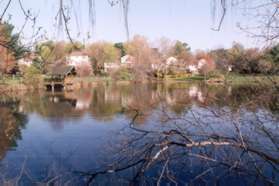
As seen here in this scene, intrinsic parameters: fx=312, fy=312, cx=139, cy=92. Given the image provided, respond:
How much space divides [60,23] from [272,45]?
1.81 m

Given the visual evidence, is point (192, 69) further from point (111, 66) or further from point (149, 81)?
point (149, 81)

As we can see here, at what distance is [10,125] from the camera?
11906 mm

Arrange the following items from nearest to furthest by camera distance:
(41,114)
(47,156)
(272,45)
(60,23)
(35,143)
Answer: (60,23) < (272,45) < (47,156) < (35,143) < (41,114)

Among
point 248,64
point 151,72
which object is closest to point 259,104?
point 248,64

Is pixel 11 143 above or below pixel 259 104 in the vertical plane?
below

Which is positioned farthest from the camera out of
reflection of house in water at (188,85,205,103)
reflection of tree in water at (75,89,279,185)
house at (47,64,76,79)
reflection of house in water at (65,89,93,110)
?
house at (47,64,76,79)

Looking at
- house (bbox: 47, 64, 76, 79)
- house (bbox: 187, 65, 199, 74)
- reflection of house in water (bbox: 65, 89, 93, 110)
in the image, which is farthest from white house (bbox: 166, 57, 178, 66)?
reflection of house in water (bbox: 65, 89, 93, 110)

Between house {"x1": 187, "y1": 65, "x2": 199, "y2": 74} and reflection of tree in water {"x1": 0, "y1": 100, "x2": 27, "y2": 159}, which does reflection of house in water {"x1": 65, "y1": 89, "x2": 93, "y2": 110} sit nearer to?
reflection of tree in water {"x1": 0, "y1": 100, "x2": 27, "y2": 159}

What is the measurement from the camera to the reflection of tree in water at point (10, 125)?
924cm

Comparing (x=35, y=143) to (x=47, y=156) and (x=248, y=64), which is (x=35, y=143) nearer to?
(x=47, y=156)

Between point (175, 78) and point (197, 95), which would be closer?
point (197, 95)

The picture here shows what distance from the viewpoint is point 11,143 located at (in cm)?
923

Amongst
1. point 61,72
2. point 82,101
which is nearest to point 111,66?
point 61,72

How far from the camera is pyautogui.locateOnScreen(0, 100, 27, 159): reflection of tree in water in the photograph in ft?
30.3
